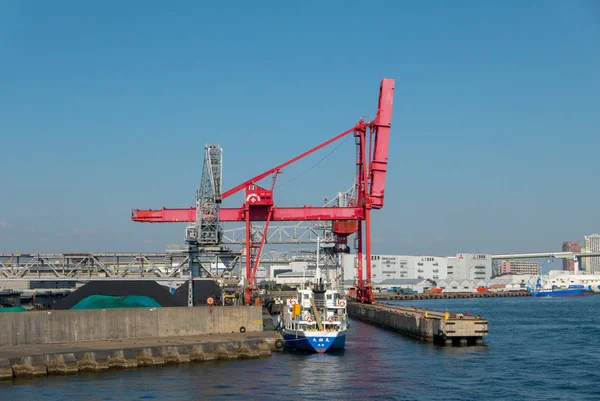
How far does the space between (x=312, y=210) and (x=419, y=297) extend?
361 ft

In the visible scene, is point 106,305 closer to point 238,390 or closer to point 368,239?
point 238,390

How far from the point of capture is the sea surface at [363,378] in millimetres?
37500

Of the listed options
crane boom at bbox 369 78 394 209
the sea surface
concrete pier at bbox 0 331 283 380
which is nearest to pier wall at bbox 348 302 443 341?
the sea surface

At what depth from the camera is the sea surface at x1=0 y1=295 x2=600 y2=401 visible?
37500mm

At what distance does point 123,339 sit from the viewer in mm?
49375

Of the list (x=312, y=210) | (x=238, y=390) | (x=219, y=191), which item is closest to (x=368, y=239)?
(x=312, y=210)

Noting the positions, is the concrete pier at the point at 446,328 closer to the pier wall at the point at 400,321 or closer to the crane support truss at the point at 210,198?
the pier wall at the point at 400,321

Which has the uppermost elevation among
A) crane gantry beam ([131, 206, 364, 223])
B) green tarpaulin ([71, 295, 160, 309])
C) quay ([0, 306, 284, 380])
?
crane gantry beam ([131, 206, 364, 223])

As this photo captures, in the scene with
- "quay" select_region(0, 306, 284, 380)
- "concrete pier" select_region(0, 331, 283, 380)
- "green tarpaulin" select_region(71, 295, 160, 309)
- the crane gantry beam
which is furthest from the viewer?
the crane gantry beam

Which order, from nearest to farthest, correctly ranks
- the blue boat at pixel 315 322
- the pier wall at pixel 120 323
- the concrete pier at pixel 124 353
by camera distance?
the concrete pier at pixel 124 353 < the pier wall at pixel 120 323 < the blue boat at pixel 315 322

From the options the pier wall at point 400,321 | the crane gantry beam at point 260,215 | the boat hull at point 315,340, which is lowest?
the pier wall at point 400,321

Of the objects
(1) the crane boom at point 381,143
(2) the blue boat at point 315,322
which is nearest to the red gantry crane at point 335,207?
(1) the crane boom at point 381,143

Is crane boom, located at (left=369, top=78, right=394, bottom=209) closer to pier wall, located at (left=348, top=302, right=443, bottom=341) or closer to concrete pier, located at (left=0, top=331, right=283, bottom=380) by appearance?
pier wall, located at (left=348, top=302, right=443, bottom=341)

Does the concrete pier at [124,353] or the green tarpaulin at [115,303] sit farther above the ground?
the green tarpaulin at [115,303]
